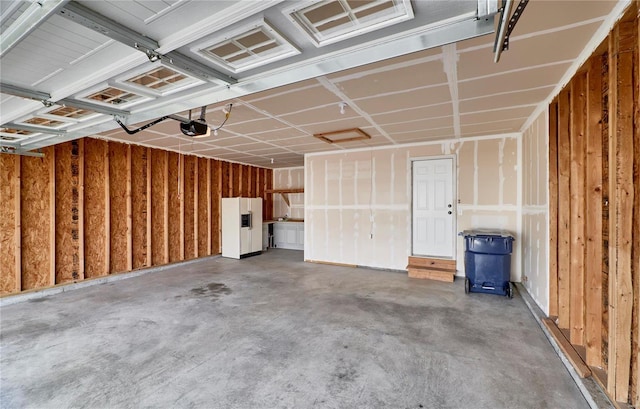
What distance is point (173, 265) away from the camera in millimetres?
6414

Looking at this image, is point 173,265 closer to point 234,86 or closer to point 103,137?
point 103,137

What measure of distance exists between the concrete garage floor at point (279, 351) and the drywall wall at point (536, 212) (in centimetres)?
47

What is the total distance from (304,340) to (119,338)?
1991 millimetres

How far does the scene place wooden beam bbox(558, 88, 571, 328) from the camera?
2814 mm

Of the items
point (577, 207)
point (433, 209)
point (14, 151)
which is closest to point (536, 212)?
point (577, 207)

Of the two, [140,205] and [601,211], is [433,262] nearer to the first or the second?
[601,211]

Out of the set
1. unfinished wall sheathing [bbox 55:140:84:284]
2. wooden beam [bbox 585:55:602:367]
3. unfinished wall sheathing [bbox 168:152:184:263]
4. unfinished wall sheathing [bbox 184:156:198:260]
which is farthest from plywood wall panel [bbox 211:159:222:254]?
wooden beam [bbox 585:55:602:367]

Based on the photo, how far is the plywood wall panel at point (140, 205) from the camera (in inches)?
227

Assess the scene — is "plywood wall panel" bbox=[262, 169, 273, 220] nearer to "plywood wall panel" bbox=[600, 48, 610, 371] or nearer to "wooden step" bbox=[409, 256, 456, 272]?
"wooden step" bbox=[409, 256, 456, 272]

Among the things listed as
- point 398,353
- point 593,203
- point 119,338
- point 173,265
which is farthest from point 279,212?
point 593,203

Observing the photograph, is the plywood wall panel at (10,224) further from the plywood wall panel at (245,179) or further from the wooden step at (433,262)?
the wooden step at (433,262)

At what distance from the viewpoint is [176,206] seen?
6.58 meters

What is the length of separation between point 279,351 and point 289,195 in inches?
276

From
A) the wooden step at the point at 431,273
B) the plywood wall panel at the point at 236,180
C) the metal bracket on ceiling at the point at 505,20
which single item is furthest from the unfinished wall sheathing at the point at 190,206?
the metal bracket on ceiling at the point at 505,20
